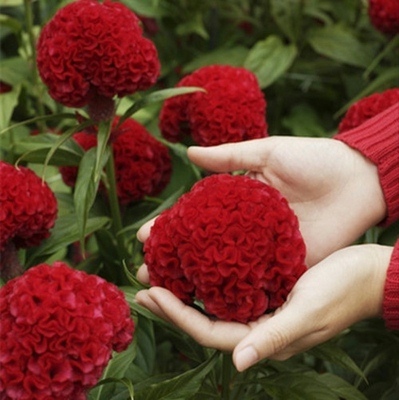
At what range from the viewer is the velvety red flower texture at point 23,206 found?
3.90ft

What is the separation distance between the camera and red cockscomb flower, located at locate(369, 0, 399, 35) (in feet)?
5.80

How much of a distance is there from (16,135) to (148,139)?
448 millimetres

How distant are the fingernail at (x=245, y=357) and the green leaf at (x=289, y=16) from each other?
3.91 feet

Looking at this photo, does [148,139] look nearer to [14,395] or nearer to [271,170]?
[271,170]

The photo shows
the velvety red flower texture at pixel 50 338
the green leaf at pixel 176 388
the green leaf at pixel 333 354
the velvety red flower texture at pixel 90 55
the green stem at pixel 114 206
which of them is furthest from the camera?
the green stem at pixel 114 206

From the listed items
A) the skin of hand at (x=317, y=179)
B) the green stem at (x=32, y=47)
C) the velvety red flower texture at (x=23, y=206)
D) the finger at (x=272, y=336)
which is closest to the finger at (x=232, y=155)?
the skin of hand at (x=317, y=179)

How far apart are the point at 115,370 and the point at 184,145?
0.52 meters

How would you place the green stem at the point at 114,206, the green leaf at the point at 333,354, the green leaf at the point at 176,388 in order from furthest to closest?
the green stem at the point at 114,206, the green leaf at the point at 333,354, the green leaf at the point at 176,388

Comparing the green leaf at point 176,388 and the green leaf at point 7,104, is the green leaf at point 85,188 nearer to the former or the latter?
the green leaf at point 176,388

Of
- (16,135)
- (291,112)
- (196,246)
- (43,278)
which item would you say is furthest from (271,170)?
(291,112)

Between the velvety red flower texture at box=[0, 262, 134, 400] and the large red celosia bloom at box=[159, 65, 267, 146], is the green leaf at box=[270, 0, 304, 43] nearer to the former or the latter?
the large red celosia bloom at box=[159, 65, 267, 146]

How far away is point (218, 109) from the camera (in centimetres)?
138

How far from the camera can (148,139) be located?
1.45 m

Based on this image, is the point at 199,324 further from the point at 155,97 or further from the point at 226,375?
the point at 155,97
